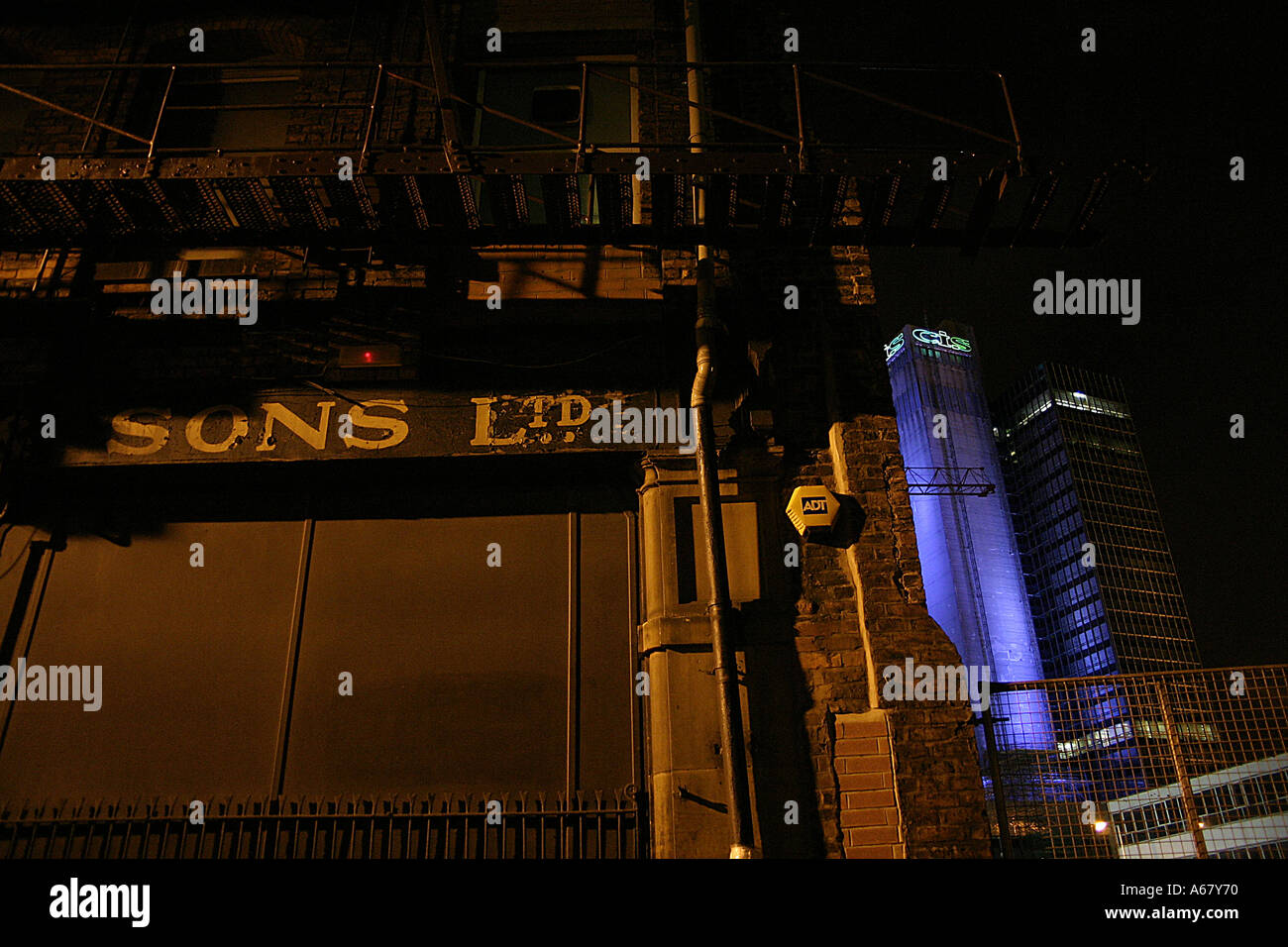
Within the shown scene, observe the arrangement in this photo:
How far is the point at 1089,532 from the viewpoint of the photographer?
92375 mm

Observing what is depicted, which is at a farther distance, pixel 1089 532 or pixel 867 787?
pixel 1089 532

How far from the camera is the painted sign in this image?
6.88 metres

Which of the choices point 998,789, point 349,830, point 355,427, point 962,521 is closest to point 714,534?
point 998,789

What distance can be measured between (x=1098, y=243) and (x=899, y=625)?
3.79 meters

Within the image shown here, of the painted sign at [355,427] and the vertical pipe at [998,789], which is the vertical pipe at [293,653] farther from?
the vertical pipe at [998,789]

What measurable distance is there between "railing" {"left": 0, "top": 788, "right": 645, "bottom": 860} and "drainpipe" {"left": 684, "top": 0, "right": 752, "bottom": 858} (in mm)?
873

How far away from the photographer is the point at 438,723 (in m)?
6.34

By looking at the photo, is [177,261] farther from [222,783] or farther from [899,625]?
[899,625]

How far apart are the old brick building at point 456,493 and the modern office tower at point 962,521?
6825 centimetres

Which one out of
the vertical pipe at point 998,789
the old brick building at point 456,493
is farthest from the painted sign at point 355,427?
the vertical pipe at point 998,789

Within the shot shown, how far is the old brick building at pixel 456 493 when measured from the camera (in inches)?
231

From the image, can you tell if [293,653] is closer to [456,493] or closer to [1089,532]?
[456,493]

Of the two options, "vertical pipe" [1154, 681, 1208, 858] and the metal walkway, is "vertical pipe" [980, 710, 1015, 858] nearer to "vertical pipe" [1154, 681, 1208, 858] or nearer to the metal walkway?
"vertical pipe" [1154, 681, 1208, 858]

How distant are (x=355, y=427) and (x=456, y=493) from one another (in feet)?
3.49
